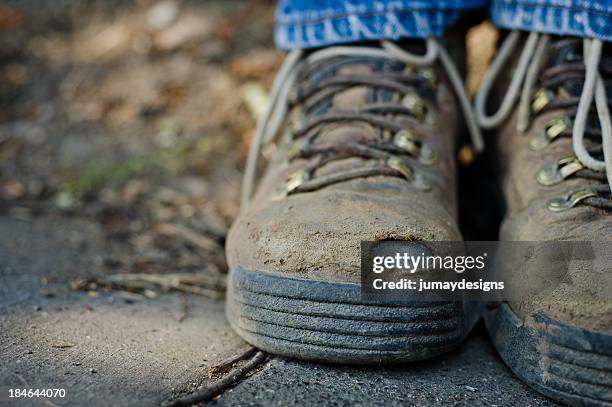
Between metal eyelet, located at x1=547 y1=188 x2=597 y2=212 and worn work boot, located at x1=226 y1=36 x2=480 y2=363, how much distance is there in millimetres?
145

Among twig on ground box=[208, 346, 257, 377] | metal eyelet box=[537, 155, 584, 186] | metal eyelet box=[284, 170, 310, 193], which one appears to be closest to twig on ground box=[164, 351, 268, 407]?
twig on ground box=[208, 346, 257, 377]

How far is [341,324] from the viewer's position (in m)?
0.86

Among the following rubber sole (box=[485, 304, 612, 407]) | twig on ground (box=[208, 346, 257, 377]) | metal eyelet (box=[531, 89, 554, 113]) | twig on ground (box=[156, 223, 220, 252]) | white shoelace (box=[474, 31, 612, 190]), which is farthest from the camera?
twig on ground (box=[156, 223, 220, 252])

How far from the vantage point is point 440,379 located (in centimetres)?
90

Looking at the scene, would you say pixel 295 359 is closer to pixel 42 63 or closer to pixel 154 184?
pixel 154 184

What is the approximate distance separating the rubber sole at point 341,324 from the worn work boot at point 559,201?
12 centimetres

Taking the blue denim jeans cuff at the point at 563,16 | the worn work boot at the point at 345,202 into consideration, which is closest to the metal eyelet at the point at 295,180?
the worn work boot at the point at 345,202

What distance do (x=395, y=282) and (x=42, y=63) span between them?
4.79 feet

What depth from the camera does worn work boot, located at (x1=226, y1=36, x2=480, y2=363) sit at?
87 centimetres

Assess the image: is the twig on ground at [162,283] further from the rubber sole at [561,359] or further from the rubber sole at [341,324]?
the rubber sole at [561,359]

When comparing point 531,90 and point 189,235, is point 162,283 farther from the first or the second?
point 531,90

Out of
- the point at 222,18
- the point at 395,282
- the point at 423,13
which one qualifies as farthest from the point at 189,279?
the point at 222,18

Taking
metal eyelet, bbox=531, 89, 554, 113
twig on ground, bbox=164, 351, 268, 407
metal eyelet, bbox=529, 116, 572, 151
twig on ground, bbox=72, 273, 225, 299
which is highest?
metal eyelet, bbox=531, 89, 554, 113

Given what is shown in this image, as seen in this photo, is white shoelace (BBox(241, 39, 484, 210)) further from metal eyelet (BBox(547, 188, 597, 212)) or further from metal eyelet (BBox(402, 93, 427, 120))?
metal eyelet (BBox(547, 188, 597, 212))
